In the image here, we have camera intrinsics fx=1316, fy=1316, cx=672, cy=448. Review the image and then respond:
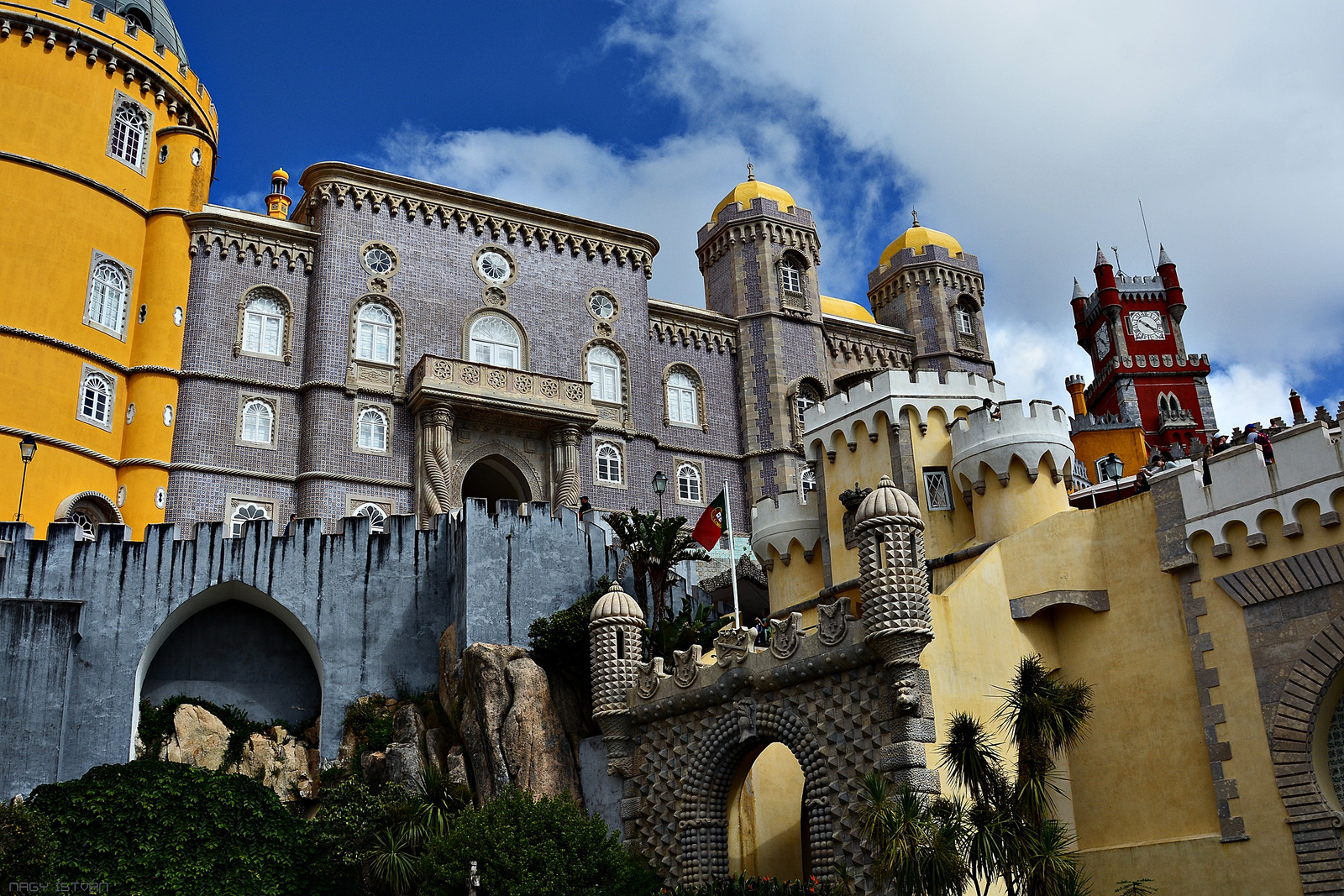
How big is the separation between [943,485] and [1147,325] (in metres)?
48.0

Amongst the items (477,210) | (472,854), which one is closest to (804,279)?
(477,210)

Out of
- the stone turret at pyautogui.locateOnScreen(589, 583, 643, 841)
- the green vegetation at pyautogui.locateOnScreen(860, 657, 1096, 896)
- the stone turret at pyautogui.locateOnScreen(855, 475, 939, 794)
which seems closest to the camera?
the green vegetation at pyautogui.locateOnScreen(860, 657, 1096, 896)

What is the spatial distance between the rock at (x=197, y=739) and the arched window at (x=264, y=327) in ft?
44.7

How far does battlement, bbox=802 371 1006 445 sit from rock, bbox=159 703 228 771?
1605 cm

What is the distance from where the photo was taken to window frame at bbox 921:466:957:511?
30.8 m

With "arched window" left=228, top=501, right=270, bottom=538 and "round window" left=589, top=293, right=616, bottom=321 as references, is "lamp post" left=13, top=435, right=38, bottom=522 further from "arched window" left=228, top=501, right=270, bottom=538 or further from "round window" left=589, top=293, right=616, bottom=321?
"round window" left=589, top=293, right=616, bottom=321

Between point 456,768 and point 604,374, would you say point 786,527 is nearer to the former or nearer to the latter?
point 456,768

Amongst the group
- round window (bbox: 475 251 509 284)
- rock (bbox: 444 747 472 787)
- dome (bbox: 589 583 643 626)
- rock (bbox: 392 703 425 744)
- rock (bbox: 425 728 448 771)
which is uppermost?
round window (bbox: 475 251 509 284)

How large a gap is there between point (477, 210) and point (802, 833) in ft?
80.5

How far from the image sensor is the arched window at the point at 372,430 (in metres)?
39.1

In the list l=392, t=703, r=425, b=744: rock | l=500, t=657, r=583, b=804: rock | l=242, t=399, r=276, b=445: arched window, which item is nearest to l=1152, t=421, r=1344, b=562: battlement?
l=500, t=657, r=583, b=804: rock

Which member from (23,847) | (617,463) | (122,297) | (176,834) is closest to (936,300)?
(617,463)

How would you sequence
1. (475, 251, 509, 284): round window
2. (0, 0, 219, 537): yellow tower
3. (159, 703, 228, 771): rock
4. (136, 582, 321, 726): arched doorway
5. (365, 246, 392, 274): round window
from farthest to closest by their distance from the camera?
1. (475, 251, 509, 284): round window
2. (365, 246, 392, 274): round window
3. (0, 0, 219, 537): yellow tower
4. (136, 582, 321, 726): arched doorway
5. (159, 703, 228, 771): rock

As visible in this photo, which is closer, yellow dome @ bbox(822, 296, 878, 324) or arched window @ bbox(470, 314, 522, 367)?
arched window @ bbox(470, 314, 522, 367)
